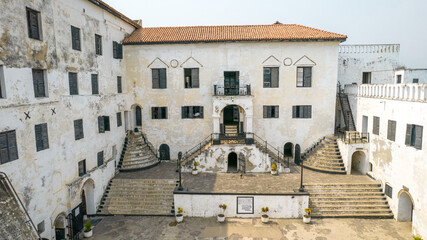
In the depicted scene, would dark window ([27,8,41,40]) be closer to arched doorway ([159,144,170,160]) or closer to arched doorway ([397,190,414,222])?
arched doorway ([159,144,170,160])

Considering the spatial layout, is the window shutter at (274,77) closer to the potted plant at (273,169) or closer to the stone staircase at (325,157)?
the stone staircase at (325,157)

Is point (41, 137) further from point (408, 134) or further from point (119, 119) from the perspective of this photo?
point (408, 134)

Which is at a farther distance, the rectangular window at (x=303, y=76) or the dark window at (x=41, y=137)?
the rectangular window at (x=303, y=76)

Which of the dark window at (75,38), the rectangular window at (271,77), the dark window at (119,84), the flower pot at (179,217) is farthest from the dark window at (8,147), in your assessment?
the rectangular window at (271,77)

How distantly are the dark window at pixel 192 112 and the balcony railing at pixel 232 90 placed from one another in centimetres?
235

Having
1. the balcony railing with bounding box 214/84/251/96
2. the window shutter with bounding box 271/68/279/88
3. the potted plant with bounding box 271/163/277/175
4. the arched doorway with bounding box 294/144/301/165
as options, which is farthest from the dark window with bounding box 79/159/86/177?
the arched doorway with bounding box 294/144/301/165

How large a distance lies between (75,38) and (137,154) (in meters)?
11.2

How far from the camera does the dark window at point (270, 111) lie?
25.8 m

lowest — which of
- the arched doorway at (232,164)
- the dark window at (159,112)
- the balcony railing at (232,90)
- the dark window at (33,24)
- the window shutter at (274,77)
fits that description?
the arched doorway at (232,164)

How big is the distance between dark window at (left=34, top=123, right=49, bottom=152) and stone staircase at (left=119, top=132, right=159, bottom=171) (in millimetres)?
9208

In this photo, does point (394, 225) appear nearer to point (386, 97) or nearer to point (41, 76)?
point (386, 97)

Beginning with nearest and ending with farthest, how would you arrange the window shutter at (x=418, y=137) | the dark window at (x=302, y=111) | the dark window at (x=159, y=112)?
the window shutter at (x=418, y=137) → the dark window at (x=302, y=111) → the dark window at (x=159, y=112)

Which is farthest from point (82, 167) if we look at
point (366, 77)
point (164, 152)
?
point (366, 77)

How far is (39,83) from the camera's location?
48.5ft
